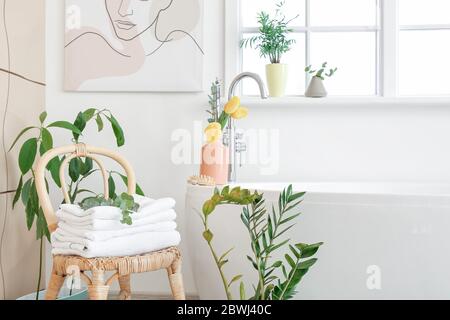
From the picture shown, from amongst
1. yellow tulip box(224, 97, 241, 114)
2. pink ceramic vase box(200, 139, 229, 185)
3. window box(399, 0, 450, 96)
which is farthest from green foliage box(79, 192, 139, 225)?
window box(399, 0, 450, 96)

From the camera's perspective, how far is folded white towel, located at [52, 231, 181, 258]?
176 cm

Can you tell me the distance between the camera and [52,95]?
2.93m

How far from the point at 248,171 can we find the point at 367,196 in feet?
3.17

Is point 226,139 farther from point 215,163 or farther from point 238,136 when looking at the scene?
point 215,163

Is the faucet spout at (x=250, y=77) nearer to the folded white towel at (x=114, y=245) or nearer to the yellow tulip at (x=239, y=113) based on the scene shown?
the yellow tulip at (x=239, y=113)

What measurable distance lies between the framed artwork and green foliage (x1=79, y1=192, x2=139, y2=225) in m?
1.07

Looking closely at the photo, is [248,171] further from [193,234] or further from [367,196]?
[367,196]

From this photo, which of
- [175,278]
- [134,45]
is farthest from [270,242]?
[134,45]

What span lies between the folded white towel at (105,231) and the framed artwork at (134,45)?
1.09m

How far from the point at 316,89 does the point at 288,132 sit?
0.25 meters

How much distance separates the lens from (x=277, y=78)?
2844mm

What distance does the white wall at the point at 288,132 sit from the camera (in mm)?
2803

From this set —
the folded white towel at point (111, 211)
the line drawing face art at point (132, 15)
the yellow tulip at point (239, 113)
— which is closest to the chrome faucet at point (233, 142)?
the yellow tulip at point (239, 113)
